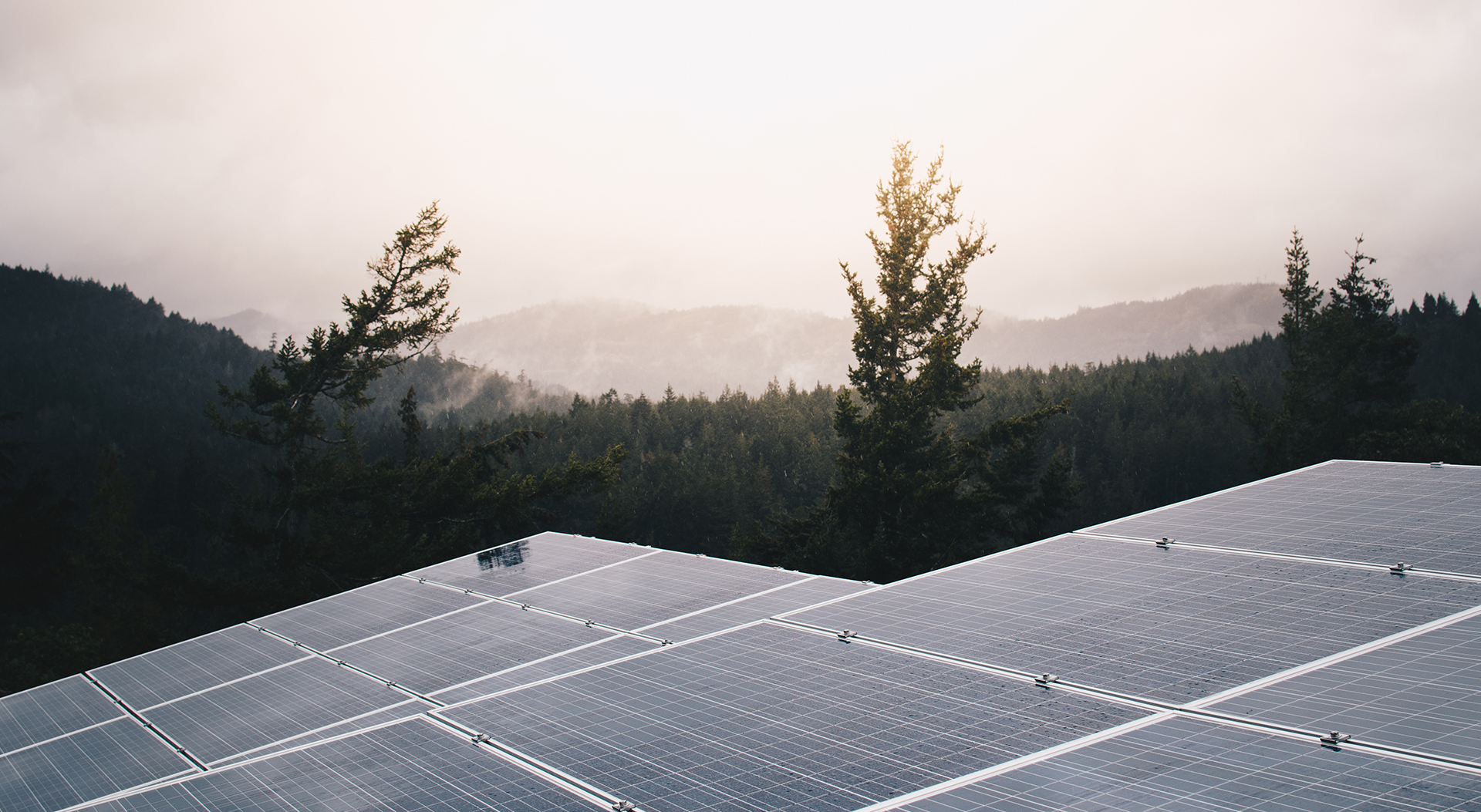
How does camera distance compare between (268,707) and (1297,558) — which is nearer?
(1297,558)

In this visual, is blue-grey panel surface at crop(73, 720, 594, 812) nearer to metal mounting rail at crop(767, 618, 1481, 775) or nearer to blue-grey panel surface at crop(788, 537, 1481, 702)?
metal mounting rail at crop(767, 618, 1481, 775)

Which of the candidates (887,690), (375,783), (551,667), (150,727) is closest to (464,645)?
(551,667)

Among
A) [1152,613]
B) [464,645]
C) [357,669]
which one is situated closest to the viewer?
[1152,613]

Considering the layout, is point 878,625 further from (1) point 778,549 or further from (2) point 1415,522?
(1) point 778,549

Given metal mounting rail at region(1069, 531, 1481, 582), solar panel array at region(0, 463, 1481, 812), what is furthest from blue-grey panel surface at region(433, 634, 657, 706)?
metal mounting rail at region(1069, 531, 1481, 582)

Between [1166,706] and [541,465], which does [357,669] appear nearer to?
[1166,706]

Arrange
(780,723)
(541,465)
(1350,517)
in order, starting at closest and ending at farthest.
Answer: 1. (780,723)
2. (1350,517)
3. (541,465)
